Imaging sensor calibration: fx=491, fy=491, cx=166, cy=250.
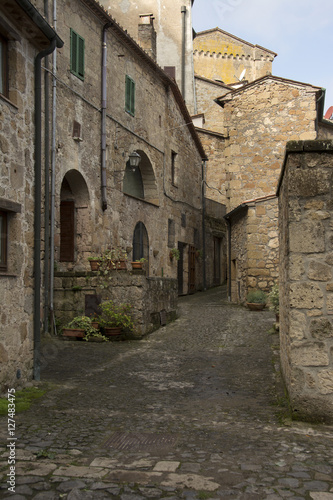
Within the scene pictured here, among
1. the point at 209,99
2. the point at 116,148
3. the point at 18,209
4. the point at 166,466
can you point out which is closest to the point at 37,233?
the point at 18,209

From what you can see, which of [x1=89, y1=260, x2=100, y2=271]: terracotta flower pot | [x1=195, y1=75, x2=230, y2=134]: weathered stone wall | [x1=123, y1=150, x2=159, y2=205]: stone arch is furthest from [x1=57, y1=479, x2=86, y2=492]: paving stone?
[x1=195, y1=75, x2=230, y2=134]: weathered stone wall

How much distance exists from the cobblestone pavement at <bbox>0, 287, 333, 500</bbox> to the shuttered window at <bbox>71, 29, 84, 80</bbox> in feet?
22.0

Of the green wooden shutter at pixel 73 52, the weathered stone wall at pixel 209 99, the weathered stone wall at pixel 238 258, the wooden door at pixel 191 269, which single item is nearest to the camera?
the green wooden shutter at pixel 73 52

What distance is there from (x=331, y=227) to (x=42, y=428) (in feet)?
10.3

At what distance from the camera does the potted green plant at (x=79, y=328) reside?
9266mm

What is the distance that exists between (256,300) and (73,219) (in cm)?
531

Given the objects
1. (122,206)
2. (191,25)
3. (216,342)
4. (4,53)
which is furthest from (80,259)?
(191,25)

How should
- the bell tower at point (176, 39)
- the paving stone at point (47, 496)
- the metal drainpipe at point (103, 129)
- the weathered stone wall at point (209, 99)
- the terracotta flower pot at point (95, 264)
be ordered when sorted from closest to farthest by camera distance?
the paving stone at point (47, 496) < the terracotta flower pot at point (95, 264) < the metal drainpipe at point (103, 129) < the bell tower at point (176, 39) < the weathered stone wall at point (209, 99)

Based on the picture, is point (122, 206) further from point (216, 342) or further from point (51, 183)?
point (216, 342)

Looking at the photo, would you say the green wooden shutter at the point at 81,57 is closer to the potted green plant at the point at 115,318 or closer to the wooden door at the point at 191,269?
the potted green plant at the point at 115,318

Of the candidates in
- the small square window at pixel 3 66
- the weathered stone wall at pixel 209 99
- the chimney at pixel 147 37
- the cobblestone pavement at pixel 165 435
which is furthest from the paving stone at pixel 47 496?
the weathered stone wall at pixel 209 99

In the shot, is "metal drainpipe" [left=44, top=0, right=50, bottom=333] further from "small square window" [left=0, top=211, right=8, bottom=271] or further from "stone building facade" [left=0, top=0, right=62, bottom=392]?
"small square window" [left=0, top=211, right=8, bottom=271]

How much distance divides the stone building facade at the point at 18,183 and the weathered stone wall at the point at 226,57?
92.3 ft

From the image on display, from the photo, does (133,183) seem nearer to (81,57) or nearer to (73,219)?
(73,219)
